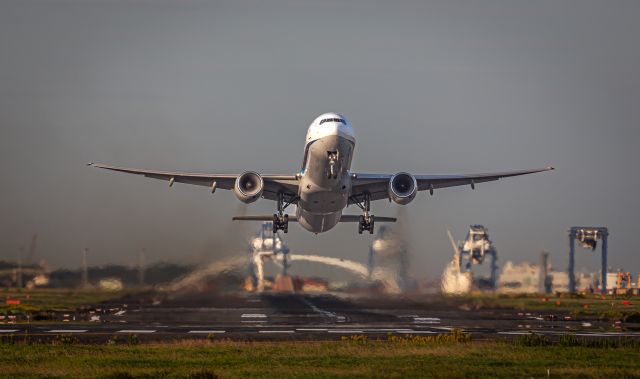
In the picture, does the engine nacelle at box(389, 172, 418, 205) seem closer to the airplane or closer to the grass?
the airplane

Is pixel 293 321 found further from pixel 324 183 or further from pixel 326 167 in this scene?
pixel 326 167

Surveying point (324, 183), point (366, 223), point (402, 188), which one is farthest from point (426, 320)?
point (324, 183)

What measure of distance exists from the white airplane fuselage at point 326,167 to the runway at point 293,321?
22.4 feet

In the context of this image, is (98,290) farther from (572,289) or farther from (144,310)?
(572,289)

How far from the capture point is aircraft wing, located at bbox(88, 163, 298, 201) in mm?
53094

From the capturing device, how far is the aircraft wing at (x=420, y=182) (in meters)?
53.1

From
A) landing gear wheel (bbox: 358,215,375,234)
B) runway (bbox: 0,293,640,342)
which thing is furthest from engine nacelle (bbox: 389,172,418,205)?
runway (bbox: 0,293,640,342)

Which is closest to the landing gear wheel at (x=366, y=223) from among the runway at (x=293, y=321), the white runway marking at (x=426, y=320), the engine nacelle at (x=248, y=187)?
the runway at (x=293, y=321)

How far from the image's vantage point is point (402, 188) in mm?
53125

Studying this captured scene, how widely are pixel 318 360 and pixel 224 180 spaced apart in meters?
23.5

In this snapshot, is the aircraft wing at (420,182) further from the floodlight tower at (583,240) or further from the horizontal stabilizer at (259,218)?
the floodlight tower at (583,240)

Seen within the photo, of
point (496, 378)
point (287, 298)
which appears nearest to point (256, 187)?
point (496, 378)

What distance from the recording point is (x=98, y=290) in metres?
61.2

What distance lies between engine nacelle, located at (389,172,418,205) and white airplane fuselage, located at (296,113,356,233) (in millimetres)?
2603
